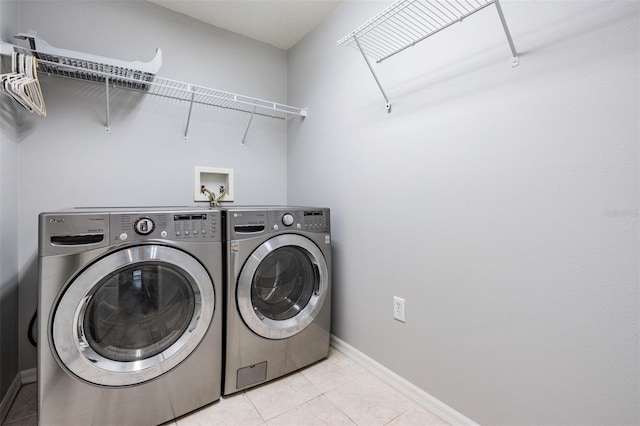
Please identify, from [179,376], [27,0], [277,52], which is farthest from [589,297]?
[27,0]

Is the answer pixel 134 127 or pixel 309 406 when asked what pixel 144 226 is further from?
pixel 309 406

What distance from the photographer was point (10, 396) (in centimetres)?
142

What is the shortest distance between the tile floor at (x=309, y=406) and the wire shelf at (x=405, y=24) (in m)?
1.69

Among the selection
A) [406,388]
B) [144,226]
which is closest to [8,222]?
[144,226]

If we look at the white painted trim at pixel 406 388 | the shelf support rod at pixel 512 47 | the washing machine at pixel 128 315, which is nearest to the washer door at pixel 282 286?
the washing machine at pixel 128 315

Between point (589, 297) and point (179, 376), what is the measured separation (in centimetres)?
164

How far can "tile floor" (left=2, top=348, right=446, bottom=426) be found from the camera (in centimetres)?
134

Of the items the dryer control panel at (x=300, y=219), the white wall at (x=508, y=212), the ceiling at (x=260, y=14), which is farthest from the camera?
the ceiling at (x=260, y=14)

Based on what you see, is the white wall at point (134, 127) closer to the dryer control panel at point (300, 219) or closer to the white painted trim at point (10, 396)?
the white painted trim at point (10, 396)

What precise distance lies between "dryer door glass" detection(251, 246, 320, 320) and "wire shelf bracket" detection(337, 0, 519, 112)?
1.02 meters

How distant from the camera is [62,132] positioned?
166 cm

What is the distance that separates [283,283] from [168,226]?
72 cm

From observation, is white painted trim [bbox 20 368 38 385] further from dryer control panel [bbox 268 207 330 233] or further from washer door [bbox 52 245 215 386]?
dryer control panel [bbox 268 207 330 233]

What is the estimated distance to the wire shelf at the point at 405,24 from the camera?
1.19 metres
